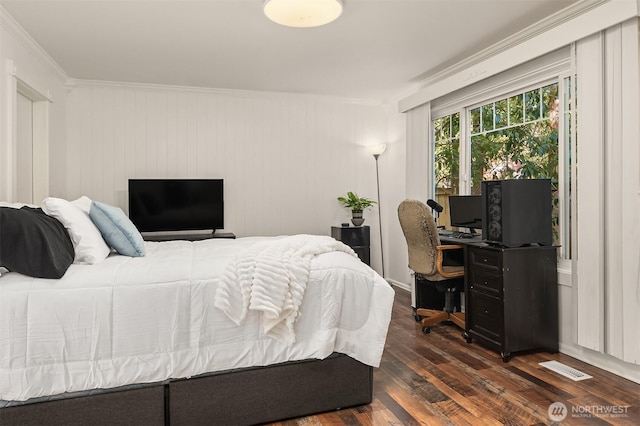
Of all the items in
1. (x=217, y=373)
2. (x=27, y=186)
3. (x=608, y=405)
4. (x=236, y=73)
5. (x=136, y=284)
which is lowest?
(x=608, y=405)

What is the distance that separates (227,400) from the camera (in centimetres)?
208

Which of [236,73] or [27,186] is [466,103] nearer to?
[236,73]

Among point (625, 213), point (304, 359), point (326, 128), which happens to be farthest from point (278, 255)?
point (326, 128)

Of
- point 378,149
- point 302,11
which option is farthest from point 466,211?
point 302,11

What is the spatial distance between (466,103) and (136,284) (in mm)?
3709

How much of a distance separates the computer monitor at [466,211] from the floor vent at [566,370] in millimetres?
1372

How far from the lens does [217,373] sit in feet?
6.78

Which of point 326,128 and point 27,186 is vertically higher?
point 326,128

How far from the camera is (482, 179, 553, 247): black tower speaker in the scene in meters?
3.06

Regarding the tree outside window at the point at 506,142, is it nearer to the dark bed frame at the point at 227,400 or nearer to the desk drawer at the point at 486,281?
the desk drawer at the point at 486,281

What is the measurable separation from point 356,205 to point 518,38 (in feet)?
8.87

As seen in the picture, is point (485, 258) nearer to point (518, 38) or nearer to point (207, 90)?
point (518, 38)

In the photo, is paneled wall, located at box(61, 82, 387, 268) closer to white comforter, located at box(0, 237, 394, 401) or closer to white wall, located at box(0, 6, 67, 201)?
white wall, located at box(0, 6, 67, 201)

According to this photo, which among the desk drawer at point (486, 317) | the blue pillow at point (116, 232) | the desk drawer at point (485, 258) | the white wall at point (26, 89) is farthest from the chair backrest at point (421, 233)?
the white wall at point (26, 89)
